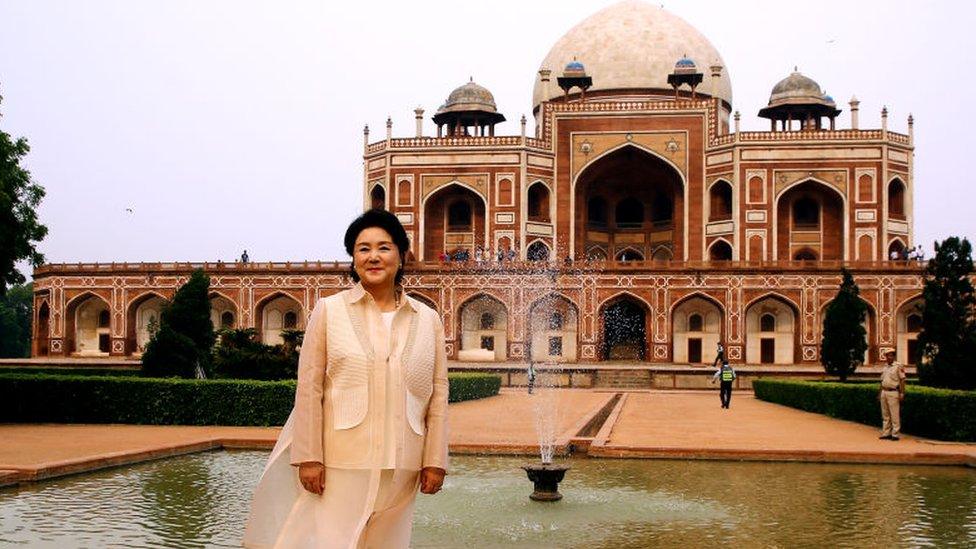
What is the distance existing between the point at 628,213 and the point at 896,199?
960 cm

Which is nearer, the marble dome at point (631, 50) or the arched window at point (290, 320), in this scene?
the arched window at point (290, 320)

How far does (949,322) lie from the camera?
15008mm

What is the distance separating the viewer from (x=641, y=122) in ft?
125

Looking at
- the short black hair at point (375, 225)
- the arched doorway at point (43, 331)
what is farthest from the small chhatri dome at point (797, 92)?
the short black hair at point (375, 225)

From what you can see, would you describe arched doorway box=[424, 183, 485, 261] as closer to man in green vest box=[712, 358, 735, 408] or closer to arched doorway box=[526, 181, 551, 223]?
arched doorway box=[526, 181, 551, 223]

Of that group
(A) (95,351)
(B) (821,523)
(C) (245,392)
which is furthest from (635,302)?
(B) (821,523)

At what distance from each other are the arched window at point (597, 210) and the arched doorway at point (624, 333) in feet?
→ 24.2

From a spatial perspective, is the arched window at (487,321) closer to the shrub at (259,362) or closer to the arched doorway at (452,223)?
the arched doorway at (452,223)

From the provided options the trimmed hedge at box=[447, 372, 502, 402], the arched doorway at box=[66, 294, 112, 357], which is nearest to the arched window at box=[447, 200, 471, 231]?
the arched doorway at box=[66, 294, 112, 357]

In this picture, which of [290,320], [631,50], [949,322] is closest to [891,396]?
[949,322]

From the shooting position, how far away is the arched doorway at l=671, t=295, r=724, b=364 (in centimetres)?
3331

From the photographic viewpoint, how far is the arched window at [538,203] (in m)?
38.3

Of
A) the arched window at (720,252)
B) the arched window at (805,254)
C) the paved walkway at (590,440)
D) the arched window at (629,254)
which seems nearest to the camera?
the paved walkway at (590,440)

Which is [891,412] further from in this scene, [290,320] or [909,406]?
[290,320]
